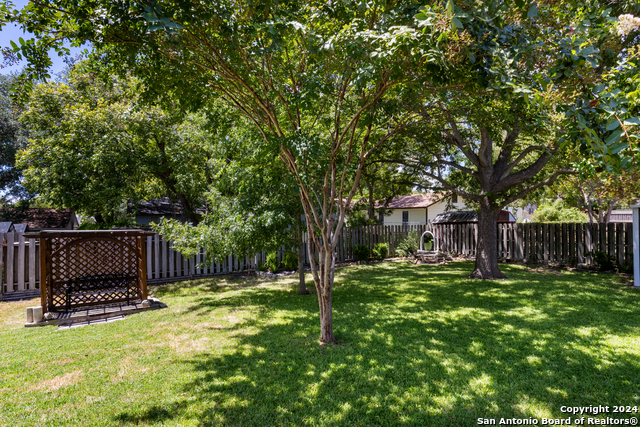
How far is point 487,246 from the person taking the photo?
33.4ft

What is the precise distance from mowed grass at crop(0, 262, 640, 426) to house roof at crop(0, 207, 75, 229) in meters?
14.1

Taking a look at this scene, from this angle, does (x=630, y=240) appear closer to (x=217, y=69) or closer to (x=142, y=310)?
(x=217, y=69)

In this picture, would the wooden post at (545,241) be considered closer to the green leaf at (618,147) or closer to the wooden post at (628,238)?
the wooden post at (628,238)

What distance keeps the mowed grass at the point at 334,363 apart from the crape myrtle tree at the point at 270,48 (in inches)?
43.6

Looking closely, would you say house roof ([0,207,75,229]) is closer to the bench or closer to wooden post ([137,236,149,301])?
the bench

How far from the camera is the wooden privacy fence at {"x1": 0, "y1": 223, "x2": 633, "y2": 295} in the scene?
873 cm

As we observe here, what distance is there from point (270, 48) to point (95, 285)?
7167 millimetres

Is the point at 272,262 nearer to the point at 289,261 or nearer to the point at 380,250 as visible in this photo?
the point at 289,261

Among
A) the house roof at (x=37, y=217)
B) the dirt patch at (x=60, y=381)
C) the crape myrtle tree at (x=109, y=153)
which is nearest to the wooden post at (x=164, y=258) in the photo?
the crape myrtle tree at (x=109, y=153)

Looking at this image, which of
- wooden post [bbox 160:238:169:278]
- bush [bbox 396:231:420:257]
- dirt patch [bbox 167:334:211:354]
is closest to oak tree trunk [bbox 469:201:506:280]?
bush [bbox 396:231:420:257]

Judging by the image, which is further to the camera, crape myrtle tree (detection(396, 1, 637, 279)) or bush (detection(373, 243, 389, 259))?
bush (detection(373, 243, 389, 259))

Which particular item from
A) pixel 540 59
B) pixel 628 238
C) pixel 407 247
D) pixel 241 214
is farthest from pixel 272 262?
pixel 628 238

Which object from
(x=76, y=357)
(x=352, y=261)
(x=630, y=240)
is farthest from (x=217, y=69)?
(x=630, y=240)

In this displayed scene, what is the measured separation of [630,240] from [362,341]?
10.8m
